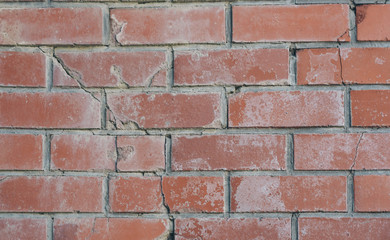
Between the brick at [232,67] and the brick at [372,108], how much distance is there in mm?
206

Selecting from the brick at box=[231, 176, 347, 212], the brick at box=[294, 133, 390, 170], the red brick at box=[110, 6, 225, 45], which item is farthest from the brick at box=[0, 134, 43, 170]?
the brick at box=[294, 133, 390, 170]

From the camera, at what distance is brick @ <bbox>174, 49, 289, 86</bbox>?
104 centimetres

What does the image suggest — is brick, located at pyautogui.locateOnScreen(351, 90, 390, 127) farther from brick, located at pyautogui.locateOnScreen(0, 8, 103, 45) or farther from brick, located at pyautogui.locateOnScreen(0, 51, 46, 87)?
brick, located at pyautogui.locateOnScreen(0, 51, 46, 87)

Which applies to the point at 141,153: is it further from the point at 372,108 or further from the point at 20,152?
the point at 372,108

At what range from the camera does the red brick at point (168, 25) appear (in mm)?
1049

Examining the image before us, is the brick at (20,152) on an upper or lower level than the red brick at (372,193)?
upper

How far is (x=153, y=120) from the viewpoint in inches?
41.3

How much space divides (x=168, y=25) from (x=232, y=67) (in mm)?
210

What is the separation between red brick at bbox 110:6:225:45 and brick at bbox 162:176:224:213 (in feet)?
1.25

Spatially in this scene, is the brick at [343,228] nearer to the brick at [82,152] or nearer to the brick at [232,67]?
the brick at [232,67]

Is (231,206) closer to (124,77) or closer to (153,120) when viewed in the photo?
(153,120)

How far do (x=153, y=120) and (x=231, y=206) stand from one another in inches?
12.4

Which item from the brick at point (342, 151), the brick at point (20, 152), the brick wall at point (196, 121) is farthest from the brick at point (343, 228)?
the brick at point (20, 152)

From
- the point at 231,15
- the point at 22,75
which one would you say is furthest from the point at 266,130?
the point at 22,75
